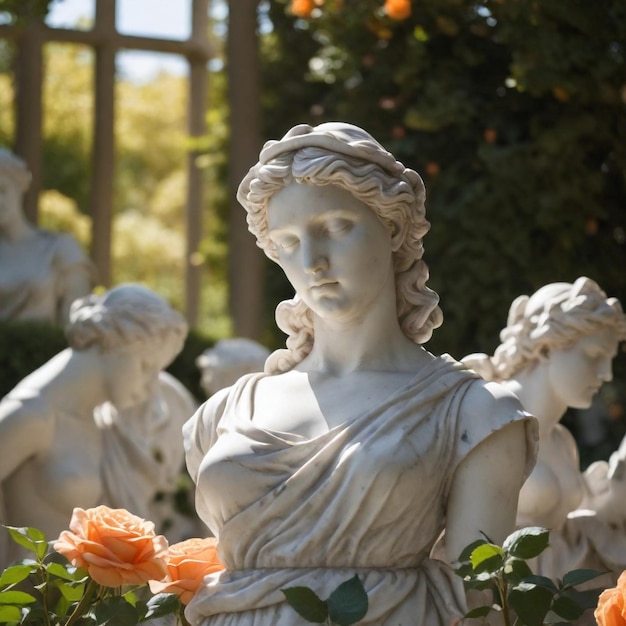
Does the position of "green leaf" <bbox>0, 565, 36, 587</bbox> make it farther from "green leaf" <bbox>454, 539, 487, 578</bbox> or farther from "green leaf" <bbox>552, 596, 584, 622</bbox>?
"green leaf" <bbox>552, 596, 584, 622</bbox>

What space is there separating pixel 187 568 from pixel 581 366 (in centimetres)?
220

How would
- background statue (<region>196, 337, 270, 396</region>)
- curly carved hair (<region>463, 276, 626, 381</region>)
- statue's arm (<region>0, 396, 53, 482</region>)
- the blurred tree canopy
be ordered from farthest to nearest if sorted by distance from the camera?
the blurred tree canopy → background statue (<region>196, 337, 270, 396</region>) → statue's arm (<region>0, 396, 53, 482</region>) → curly carved hair (<region>463, 276, 626, 381</region>)

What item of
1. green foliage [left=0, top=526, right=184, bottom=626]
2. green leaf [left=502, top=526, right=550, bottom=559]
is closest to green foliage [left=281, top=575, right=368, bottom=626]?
green leaf [left=502, top=526, right=550, bottom=559]

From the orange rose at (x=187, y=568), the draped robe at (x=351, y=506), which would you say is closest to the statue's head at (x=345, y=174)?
the draped robe at (x=351, y=506)

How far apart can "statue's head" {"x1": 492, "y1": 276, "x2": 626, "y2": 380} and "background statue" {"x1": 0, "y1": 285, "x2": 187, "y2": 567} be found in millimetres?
1355

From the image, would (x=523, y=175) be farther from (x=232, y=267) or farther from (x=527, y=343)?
(x=527, y=343)

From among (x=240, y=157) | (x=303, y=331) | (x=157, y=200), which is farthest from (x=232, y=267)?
(x=157, y=200)

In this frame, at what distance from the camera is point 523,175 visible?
10.4 m

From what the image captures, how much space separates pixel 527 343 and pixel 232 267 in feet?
20.6

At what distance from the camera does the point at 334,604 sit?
3369 millimetres

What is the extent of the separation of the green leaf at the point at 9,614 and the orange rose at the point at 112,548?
0.50ft

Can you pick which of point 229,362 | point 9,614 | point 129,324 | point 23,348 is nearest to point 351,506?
point 9,614

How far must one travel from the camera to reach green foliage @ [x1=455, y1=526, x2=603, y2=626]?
3.31m

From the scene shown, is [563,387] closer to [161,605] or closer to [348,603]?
[161,605]
